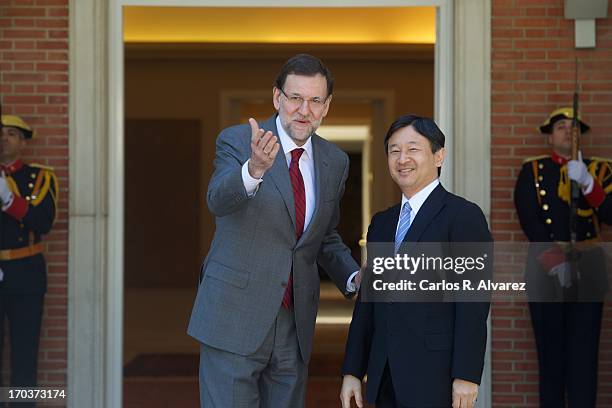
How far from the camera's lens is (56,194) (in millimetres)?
5348

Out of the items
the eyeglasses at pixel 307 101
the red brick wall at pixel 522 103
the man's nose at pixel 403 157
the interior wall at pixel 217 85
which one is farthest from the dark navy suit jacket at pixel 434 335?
the interior wall at pixel 217 85

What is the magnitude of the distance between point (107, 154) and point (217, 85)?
272 inches

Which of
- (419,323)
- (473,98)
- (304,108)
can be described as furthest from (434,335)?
(473,98)

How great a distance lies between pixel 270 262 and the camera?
3320mm

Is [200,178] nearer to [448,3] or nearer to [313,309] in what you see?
[448,3]

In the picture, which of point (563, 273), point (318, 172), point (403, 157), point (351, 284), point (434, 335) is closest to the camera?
point (434, 335)

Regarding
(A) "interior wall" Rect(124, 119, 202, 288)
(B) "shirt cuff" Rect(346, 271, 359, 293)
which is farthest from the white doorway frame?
(A) "interior wall" Rect(124, 119, 202, 288)

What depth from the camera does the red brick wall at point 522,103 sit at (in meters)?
5.47

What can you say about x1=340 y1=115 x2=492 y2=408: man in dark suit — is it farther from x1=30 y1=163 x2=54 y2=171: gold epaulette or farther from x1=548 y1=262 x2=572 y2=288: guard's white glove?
x1=30 y1=163 x2=54 y2=171: gold epaulette

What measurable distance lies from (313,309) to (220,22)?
714 centimetres

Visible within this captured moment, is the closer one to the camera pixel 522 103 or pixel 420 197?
pixel 420 197

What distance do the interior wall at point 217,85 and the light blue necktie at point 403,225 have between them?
8.49 meters

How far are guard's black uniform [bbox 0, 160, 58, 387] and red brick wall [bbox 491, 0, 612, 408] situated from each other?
254cm

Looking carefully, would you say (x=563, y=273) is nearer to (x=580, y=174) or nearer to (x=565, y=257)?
(x=565, y=257)
